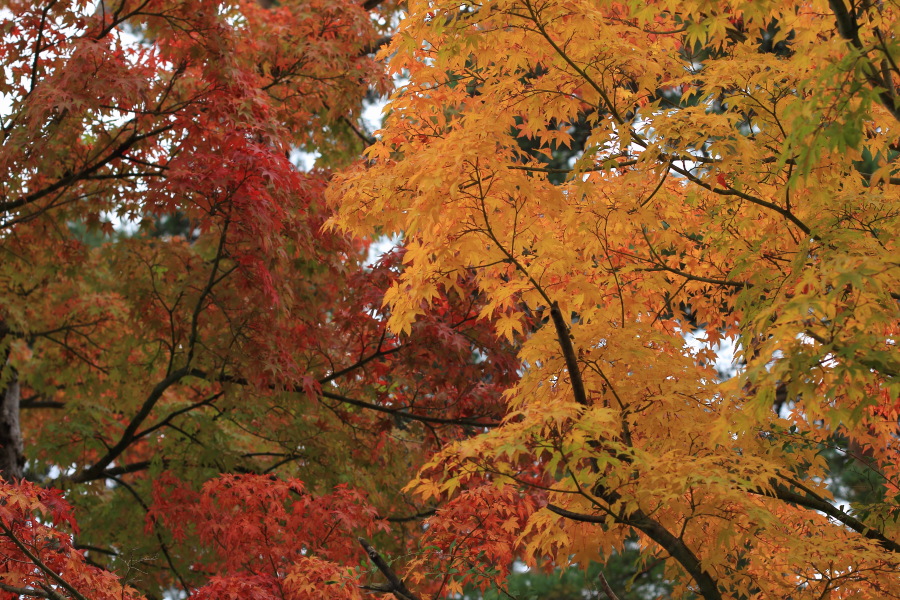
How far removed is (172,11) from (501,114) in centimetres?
418

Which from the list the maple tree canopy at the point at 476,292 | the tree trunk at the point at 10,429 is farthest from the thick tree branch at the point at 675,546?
the tree trunk at the point at 10,429

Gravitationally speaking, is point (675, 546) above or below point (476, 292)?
below

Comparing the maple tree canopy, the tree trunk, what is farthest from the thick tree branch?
the tree trunk

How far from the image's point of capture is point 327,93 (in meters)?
9.04

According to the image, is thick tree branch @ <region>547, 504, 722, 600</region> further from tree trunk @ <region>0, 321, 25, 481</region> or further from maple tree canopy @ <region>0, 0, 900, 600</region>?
tree trunk @ <region>0, 321, 25, 481</region>

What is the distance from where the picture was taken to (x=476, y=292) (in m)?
7.74

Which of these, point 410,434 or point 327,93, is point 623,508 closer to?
point 410,434

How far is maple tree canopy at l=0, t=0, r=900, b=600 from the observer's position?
12.2 ft

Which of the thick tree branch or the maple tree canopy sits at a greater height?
the maple tree canopy

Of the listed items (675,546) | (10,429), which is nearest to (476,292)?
(675,546)

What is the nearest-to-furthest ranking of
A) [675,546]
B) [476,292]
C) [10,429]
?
[675,546] → [476,292] → [10,429]

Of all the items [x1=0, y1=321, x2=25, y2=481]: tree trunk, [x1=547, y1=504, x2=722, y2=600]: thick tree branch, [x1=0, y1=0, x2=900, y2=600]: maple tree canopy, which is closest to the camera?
[x1=0, y1=0, x2=900, y2=600]: maple tree canopy

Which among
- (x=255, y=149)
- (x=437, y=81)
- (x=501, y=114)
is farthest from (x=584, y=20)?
(x=255, y=149)

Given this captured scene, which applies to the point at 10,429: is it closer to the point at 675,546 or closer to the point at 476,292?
the point at 476,292
